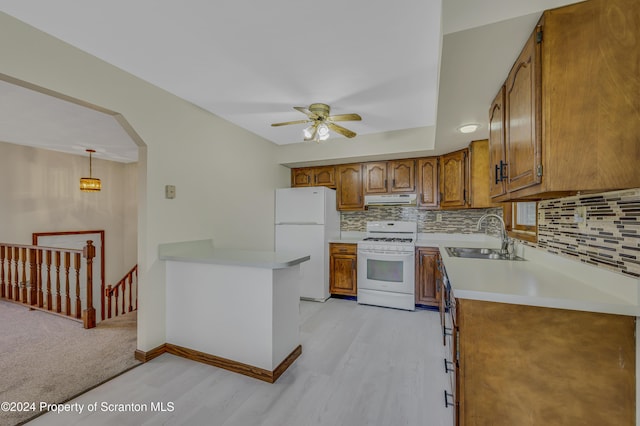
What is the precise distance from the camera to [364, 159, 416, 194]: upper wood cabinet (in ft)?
12.7

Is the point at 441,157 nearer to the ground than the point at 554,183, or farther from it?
farther from it

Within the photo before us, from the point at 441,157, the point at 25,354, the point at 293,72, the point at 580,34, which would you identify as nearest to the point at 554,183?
the point at 580,34

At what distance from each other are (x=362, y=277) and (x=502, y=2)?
321cm

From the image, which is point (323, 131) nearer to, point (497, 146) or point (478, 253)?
point (497, 146)

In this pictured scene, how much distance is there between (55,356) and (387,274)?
11.4 ft

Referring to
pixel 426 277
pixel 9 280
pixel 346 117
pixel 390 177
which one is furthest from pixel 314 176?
pixel 9 280

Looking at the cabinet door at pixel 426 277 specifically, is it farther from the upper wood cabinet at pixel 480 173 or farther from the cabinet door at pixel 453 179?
the upper wood cabinet at pixel 480 173

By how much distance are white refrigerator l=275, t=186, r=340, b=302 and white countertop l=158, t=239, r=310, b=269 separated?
51.9 inches

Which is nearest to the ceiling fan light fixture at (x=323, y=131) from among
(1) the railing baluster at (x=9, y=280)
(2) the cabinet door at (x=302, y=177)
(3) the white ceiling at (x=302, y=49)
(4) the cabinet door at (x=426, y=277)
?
(3) the white ceiling at (x=302, y=49)

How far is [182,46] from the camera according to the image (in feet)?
5.87

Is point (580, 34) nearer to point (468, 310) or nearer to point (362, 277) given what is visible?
point (468, 310)

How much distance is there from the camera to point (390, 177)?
13.0 feet

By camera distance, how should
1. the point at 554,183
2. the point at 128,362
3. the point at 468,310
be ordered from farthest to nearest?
the point at 128,362 → the point at 468,310 → the point at 554,183

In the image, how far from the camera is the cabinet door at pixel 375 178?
400 cm
